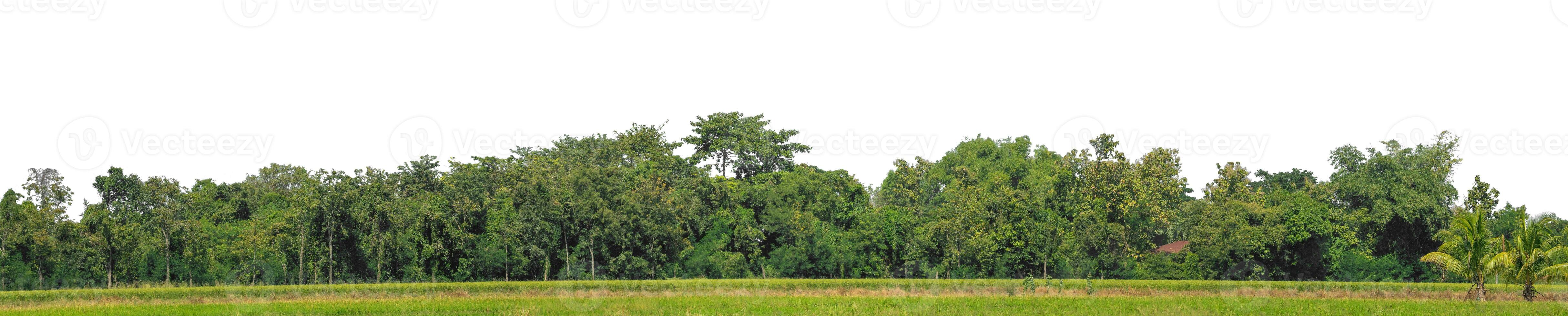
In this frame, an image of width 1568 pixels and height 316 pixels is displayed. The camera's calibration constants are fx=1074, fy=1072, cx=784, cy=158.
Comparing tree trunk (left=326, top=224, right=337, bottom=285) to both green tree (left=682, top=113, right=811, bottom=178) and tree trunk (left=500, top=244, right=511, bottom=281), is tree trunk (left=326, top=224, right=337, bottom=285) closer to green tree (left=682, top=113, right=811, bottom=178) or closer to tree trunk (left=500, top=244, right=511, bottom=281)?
tree trunk (left=500, top=244, right=511, bottom=281)

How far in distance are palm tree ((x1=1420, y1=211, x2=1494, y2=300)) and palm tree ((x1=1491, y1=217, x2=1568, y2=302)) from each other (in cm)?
55

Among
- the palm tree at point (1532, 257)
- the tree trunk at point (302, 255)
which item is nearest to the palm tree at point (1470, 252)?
the palm tree at point (1532, 257)

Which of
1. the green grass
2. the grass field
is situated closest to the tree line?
the grass field

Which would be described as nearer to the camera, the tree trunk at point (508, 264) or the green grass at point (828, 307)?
the green grass at point (828, 307)

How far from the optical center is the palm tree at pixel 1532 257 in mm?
38938

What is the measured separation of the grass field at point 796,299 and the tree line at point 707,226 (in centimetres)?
1068

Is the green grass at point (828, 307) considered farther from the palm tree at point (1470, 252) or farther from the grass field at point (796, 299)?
the palm tree at point (1470, 252)

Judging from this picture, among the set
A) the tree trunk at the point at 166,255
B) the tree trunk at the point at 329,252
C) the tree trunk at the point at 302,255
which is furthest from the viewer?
the tree trunk at the point at 166,255

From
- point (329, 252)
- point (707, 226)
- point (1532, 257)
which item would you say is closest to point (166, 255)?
point (329, 252)

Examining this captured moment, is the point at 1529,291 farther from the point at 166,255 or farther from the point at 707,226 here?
the point at 166,255

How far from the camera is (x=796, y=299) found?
126 feet

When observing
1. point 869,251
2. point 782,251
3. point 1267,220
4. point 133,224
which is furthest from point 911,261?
point 133,224

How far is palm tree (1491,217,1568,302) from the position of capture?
1533 inches

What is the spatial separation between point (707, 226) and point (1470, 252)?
125 feet
